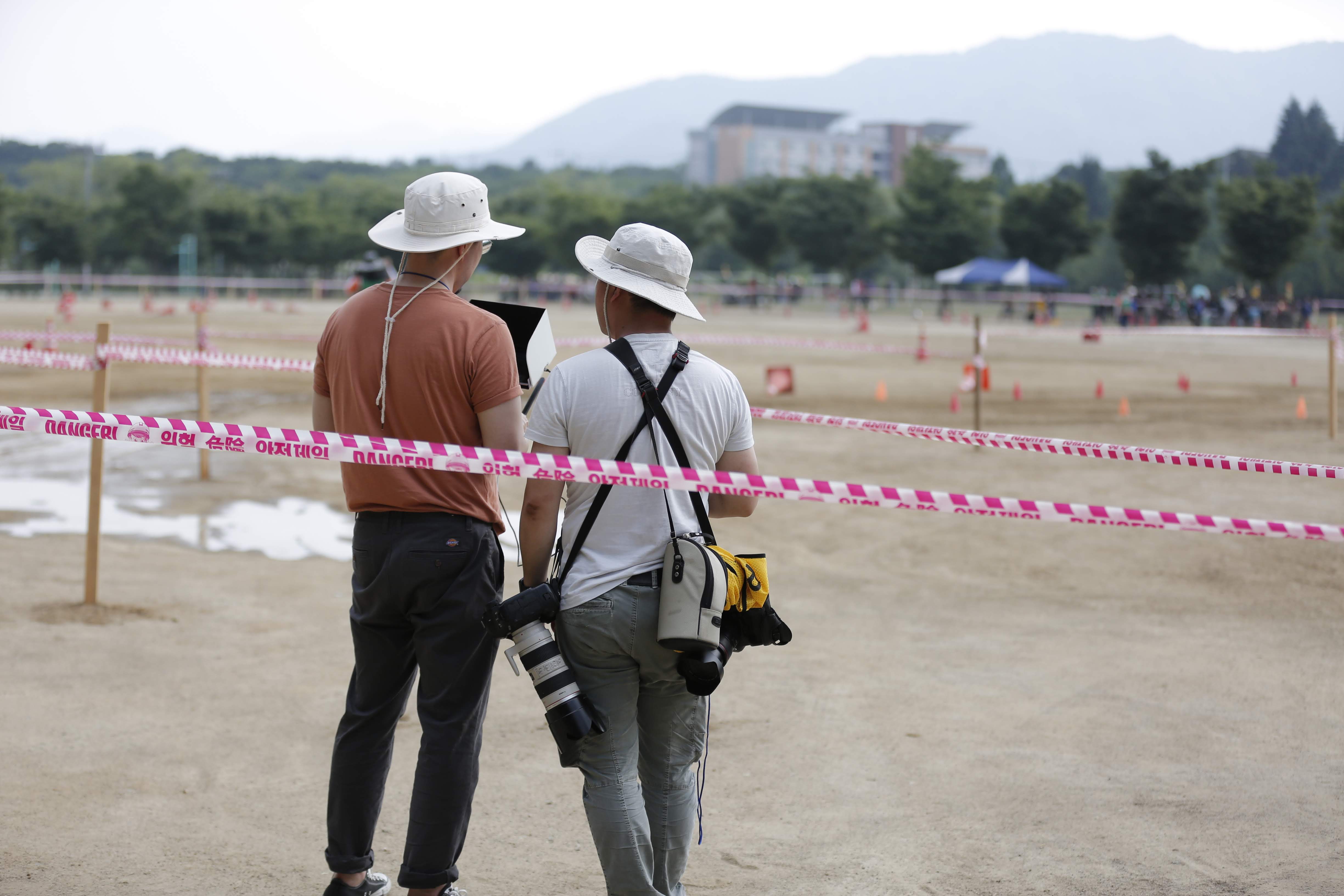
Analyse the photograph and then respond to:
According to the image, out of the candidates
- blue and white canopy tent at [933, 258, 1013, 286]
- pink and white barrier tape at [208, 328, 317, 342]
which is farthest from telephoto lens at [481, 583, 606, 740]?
blue and white canopy tent at [933, 258, 1013, 286]

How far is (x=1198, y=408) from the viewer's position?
18719 millimetres

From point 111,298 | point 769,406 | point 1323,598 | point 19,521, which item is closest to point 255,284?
point 111,298

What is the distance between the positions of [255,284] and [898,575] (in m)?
60.5

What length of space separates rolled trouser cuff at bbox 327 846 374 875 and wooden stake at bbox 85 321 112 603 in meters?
3.81

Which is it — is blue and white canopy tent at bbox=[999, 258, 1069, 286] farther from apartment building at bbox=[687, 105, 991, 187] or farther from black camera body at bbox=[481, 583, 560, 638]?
apartment building at bbox=[687, 105, 991, 187]

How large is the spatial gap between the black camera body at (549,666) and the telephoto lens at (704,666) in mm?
249

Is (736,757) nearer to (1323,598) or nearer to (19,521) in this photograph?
(1323,598)

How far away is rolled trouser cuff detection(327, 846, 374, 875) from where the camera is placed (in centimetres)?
337

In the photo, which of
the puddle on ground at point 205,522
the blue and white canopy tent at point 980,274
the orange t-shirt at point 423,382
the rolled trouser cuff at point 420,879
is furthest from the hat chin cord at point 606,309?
the blue and white canopy tent at point 980,274

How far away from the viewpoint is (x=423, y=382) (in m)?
3.09

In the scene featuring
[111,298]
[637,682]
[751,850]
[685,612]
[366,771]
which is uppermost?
[111,298]

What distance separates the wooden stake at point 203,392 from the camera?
10438 millimetres

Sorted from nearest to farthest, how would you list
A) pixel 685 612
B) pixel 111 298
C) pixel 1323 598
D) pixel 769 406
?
pixel 685 612, pixel 1323 598, pixel 769 406, pixel 111 298

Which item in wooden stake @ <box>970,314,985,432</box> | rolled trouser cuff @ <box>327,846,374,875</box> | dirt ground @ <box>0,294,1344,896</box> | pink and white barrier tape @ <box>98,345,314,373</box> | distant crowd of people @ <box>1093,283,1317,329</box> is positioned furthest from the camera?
distant crowd of people @ <box>1093,283,1317,329</box>
